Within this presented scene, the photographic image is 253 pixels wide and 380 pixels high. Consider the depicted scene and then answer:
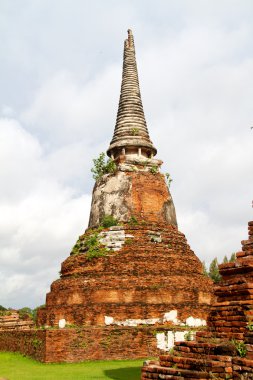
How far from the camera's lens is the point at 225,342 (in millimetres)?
6199

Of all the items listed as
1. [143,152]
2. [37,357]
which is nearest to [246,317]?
[37,357]

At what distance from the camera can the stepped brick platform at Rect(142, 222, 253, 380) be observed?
5801mm

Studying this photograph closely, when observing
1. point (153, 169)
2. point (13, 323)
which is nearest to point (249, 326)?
point (153, 169)

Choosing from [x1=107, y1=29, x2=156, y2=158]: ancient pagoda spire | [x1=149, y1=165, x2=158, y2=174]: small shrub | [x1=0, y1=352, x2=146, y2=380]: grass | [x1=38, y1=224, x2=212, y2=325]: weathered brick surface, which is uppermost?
[x1=107, y1=29, x2=156, y2=158]: ancient pagoda spire

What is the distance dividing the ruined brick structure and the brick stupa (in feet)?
0.12

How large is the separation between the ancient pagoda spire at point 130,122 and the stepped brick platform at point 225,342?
15419mm

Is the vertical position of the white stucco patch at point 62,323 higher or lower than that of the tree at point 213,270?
lower

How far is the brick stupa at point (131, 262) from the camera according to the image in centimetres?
1688

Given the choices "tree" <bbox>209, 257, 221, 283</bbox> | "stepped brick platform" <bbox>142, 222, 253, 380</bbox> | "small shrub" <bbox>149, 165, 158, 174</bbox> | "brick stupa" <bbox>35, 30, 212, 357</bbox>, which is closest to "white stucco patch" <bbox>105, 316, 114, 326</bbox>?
"brick stupa" <bbox>35, 30, 212, 357</bbox>

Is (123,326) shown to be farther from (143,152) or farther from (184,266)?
(143,152)

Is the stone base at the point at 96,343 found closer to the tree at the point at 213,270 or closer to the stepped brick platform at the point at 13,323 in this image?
the stepped brick platform at the point at 13,323

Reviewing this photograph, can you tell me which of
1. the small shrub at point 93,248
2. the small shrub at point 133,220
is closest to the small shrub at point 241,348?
the small shrub at point 93,248

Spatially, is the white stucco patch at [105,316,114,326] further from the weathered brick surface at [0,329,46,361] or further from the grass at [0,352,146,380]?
the weathered brick surface at [0,329,46,361]

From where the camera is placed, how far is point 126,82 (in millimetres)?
24719
